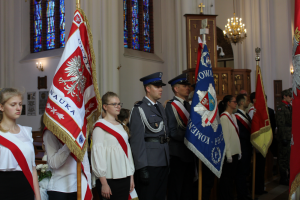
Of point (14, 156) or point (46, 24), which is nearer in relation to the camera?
point (14, 156)

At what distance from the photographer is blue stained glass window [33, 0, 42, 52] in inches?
428

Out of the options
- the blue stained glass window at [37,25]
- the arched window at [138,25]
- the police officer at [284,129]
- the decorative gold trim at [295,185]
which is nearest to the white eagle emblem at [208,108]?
the decorative gold trim at [295,185]

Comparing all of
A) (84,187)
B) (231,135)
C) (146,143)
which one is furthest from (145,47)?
(84,187)

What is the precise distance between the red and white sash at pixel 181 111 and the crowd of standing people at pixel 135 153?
12 mm

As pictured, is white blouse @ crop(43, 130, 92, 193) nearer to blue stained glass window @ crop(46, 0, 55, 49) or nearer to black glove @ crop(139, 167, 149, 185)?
black glove @ crop(139, 167, 149, 185)

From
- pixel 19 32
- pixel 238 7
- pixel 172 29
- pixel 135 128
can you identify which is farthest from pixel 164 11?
pixel 135 128

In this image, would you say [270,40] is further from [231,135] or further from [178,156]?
[178,156]

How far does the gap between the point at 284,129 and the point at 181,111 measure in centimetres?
271

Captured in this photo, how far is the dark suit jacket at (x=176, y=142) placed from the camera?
3.36 meters

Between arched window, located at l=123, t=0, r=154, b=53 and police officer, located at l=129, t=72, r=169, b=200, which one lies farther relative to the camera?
arched window, located at l=123, t=0, r=154, b=53

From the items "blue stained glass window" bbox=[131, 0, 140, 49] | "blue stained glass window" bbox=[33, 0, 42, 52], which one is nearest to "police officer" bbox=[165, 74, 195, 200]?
"blue stained glass window" bbox=[131, 0, 140, 49]

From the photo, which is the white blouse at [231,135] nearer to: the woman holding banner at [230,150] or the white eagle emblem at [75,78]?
the woman holding banner at [230,150]

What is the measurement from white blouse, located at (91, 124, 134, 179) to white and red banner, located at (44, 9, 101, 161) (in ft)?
0.53

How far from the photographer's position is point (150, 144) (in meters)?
3.00
